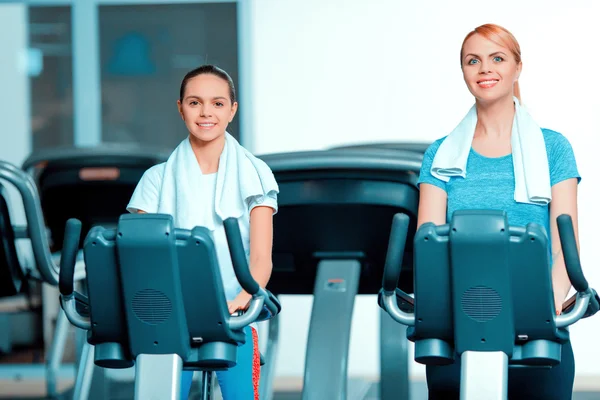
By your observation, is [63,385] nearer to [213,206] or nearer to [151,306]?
[213,206]

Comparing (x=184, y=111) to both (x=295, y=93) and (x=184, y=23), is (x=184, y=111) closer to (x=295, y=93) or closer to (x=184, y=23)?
(x=295, y=93)

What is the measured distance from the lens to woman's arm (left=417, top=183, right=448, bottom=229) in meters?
1.77

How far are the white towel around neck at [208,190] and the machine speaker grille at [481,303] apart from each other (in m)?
0.48

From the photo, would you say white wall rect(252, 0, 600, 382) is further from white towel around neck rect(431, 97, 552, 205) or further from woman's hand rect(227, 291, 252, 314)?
woman's hand rect(227, 291, 252, 314)

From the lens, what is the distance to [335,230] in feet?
7.61

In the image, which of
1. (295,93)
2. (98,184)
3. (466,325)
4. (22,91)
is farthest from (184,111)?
(22,91)

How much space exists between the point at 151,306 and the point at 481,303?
21.0 inches

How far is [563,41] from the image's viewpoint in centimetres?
472

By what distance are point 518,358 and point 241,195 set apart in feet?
1.95

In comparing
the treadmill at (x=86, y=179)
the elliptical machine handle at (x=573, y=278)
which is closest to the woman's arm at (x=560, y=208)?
the elliptical machine handle at (x=573, y=278)

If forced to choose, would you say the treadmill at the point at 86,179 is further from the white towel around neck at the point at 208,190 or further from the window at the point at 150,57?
the window at the point at 150,57

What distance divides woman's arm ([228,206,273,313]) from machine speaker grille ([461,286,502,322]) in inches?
16.0

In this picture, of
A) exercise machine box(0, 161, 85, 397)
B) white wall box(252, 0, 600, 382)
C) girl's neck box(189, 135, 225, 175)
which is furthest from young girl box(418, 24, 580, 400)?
white wall box(252, 0, 600, 382)

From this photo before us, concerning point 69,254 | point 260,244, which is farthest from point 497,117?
point 69,254
